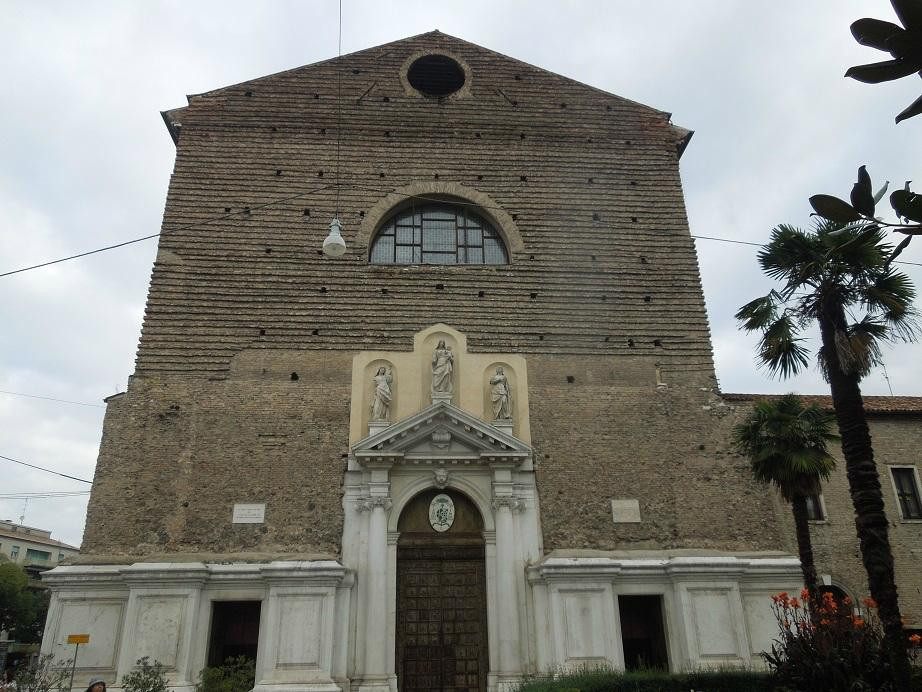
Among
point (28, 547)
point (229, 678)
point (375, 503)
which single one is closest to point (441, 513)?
point (375, 503)

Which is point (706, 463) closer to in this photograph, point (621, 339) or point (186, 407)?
point (621, 339)

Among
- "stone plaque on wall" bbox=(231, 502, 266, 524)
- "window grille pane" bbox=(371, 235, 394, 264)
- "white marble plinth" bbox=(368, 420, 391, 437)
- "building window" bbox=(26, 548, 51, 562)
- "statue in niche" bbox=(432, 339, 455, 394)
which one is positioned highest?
"window grille pane" bbox=(371, 235, 394, 264)

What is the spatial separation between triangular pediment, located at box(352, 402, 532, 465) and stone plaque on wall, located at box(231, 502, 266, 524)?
188 centimetres

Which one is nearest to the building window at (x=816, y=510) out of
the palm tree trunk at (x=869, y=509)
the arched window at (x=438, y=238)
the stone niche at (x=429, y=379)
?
the stone niche at (x=429, y=379)

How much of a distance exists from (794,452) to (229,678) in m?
9.77

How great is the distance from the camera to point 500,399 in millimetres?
13766

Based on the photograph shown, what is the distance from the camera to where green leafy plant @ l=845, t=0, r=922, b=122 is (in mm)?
1884

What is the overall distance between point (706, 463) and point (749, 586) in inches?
90.8

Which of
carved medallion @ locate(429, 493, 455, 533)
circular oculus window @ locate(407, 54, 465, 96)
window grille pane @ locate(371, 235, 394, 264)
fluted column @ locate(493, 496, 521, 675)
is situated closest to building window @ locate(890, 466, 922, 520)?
fluted column @ locate(493, 496, 521, 675)

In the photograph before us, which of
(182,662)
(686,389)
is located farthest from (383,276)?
(182,662)

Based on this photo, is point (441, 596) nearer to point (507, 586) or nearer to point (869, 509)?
point (507, 586)

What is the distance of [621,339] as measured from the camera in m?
14.8

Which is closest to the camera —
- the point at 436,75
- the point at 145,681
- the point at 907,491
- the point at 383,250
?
the point at 145,681

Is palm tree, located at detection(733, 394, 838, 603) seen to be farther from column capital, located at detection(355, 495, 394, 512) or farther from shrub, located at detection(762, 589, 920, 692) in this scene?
column capital, located at detection(355, 495, 394, 512)
